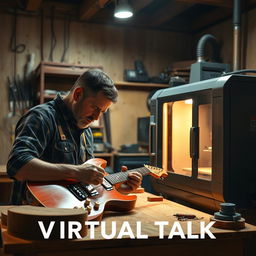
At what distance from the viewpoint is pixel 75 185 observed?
172 centimetres

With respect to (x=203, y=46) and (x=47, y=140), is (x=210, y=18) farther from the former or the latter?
(x=47, y=140)

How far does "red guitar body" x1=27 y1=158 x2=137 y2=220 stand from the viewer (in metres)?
1.54

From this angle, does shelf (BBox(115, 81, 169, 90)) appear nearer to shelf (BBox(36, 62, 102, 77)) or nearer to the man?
shelf (BBox(36, 62, 102, 77))

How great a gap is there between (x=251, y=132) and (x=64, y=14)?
12.4ft

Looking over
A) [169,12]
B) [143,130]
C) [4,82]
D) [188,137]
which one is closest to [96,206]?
[188,137]

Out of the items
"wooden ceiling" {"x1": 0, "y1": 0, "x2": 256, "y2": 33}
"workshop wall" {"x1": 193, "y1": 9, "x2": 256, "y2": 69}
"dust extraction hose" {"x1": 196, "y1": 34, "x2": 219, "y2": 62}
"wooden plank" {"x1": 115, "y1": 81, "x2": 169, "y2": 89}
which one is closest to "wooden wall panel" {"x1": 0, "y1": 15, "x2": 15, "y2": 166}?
"wooden ceiling" {"x1": 0, "y1": 0, "x2": 256, "y2": 33}

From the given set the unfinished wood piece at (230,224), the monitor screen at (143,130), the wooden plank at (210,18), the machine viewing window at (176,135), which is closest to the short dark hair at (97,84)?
the machine viewing window at (176,135)

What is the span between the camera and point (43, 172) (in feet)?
5.55

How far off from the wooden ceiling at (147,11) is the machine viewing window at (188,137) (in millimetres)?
2289

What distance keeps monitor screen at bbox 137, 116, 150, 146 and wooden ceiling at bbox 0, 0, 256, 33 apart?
4.08 ft

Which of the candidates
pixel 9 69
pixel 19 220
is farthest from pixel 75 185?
pixel 9 69

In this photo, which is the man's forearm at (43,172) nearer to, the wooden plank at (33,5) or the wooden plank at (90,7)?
the wooden plank at (90,7)

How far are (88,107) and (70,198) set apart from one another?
552mm

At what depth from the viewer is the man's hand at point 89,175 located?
172 centimetres
